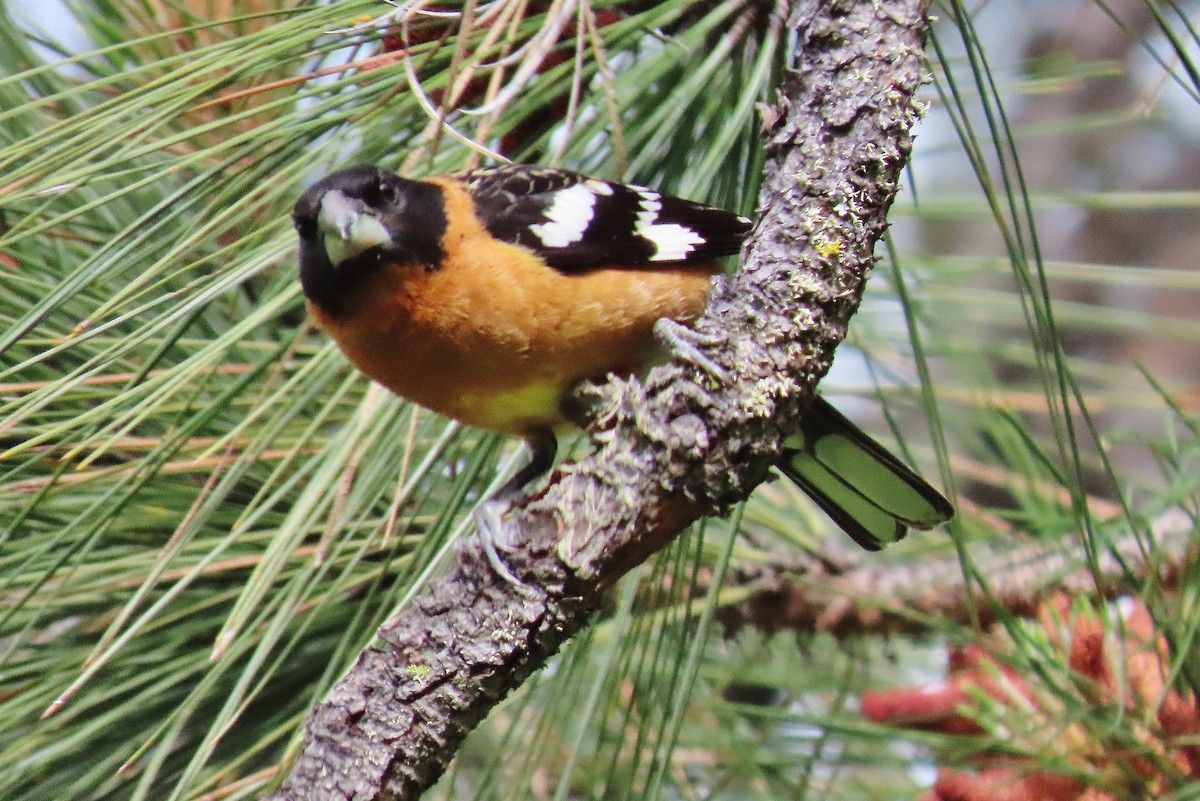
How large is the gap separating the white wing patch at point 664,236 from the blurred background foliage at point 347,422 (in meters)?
0.06

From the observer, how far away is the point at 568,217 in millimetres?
1872

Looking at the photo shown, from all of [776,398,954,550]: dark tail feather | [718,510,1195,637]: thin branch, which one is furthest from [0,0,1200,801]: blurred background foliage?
[776,398,954,550]: dark tail feather

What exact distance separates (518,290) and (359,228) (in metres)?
0.24

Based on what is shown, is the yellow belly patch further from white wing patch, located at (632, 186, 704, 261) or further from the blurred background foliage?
white wing patch, located at (632, 186, 704, 261)

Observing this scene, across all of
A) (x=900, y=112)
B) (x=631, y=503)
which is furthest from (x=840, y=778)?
(x=900, y=112)

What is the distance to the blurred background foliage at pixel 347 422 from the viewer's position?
4.19ft

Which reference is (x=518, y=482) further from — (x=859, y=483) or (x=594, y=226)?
(x=859, y=483)

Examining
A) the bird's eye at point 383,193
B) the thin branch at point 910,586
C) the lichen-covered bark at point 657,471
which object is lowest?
the lichen-covered bark at point 657,471

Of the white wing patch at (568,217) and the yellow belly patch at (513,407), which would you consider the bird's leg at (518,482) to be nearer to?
the yellow belly patch at (513,407)

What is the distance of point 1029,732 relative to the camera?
158 centimetres

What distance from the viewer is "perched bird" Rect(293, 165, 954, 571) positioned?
65.7 inches

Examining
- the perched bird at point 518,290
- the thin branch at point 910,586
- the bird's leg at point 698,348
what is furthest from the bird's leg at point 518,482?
the thin branch at point 910,586

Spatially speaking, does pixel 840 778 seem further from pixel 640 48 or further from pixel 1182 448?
pixel 640 48

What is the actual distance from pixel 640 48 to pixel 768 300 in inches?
31.1
